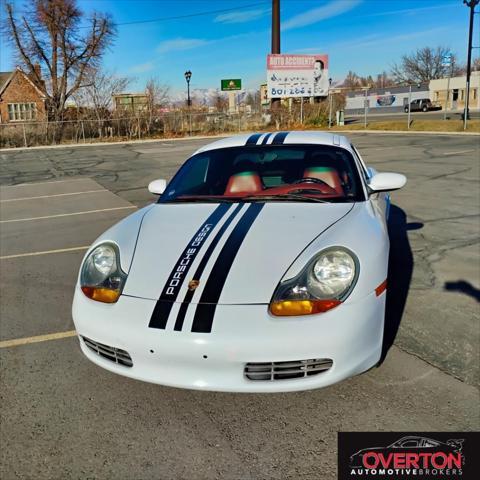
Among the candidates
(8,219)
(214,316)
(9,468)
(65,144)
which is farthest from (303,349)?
(65,144)

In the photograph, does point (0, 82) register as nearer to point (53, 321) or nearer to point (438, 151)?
point (438, 151)

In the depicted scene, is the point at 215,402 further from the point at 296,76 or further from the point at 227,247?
the point at 296,76

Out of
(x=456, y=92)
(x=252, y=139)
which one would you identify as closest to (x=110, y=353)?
(x=252, y=139)

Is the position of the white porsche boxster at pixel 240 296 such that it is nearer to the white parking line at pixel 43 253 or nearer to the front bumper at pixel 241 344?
the front bumper at pixel 241 344

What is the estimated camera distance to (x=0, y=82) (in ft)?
157

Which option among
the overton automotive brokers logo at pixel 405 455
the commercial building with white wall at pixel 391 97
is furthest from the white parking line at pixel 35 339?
the commercial building with white wall at pixel 391 97

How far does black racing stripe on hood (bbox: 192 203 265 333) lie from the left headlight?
519mm

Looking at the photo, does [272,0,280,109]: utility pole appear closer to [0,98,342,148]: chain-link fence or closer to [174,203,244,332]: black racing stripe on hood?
[0,98,342,148]: chain-link fence

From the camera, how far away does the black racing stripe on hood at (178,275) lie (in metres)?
2.33

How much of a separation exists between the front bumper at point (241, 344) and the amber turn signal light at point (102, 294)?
161 mm

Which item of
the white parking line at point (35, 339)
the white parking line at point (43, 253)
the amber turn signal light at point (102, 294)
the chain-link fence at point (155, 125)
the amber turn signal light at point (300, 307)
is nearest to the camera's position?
the amber turn signal light at point (300, 307)

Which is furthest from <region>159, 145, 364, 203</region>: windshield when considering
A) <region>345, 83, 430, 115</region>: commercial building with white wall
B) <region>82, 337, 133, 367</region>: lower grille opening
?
<region>345, 83, 430, 115</region>: commercial building with white wall

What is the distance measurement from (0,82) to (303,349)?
54.6 meters

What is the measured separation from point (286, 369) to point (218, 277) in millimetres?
584
